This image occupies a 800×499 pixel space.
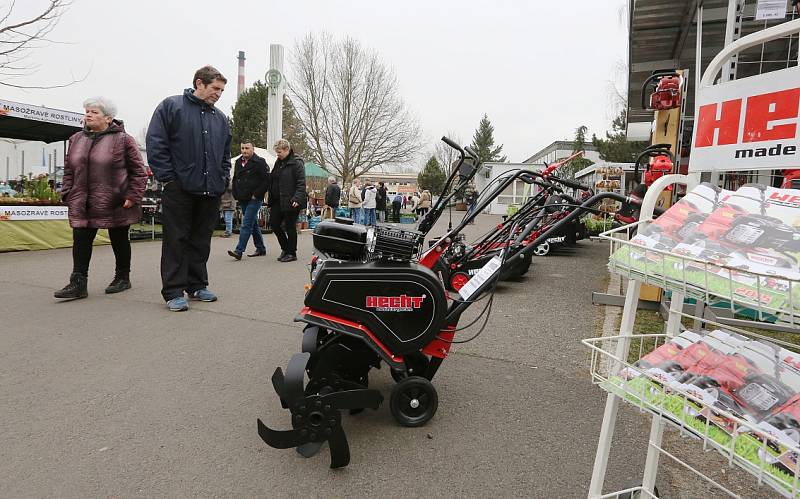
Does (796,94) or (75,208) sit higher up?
(796,94)

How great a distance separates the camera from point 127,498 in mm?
1817

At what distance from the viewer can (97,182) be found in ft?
15.1

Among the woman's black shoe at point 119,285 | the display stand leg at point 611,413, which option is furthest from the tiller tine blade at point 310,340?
the woman's black shoe at point 119,285

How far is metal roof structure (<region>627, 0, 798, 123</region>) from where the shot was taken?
255 inches

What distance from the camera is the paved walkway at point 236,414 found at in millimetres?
1952

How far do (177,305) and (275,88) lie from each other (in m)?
15.4

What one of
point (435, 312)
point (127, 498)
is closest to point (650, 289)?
point (435, 312)

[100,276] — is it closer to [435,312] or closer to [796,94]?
[435,312]

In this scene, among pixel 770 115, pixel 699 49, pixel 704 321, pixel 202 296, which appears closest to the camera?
pixel 704 321

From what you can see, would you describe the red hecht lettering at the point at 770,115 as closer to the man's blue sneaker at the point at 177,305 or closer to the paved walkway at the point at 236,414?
the paved walkway at the point at 236,414

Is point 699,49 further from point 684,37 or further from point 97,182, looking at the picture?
point 97,182

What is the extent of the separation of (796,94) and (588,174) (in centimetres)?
1997

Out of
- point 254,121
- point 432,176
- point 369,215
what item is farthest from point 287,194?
point 432,176

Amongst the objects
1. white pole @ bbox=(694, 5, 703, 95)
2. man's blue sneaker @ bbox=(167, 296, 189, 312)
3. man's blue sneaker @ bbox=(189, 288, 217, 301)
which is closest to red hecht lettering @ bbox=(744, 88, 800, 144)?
white pole @ bbox=(694, 5, 703, 95)
